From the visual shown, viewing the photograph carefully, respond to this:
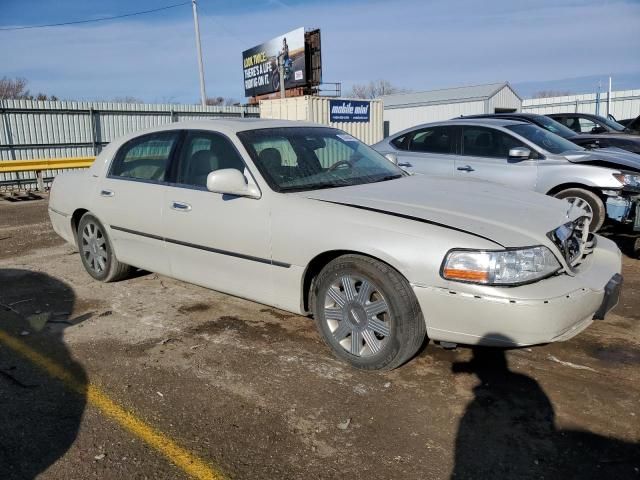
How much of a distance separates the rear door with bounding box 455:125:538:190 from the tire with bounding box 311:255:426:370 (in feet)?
12.9

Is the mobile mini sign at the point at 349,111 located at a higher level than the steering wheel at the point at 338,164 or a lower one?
higher

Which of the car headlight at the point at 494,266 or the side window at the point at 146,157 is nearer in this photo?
the car headlight at the point at 494,266

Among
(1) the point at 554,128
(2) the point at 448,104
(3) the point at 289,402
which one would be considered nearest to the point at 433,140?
(1) the point at 554,128

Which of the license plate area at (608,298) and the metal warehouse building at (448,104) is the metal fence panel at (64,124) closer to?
the license plate area at (608,298)

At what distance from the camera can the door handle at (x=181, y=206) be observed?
171 inches

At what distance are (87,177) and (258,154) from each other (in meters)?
2.34

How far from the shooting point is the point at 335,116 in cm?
1919

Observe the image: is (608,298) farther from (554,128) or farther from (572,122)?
(572,122)

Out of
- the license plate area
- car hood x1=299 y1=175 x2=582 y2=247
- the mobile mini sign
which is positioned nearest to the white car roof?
car hood x1=299 y1=175 x2=582 y2=247

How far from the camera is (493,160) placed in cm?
718

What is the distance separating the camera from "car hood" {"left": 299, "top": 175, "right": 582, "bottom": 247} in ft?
10.5

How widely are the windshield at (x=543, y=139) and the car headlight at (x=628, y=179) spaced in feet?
2.72

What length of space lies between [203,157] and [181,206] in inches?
16.9

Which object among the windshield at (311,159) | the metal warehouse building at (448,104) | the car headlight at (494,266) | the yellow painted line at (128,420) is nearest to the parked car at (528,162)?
the windshield at (311,159)
